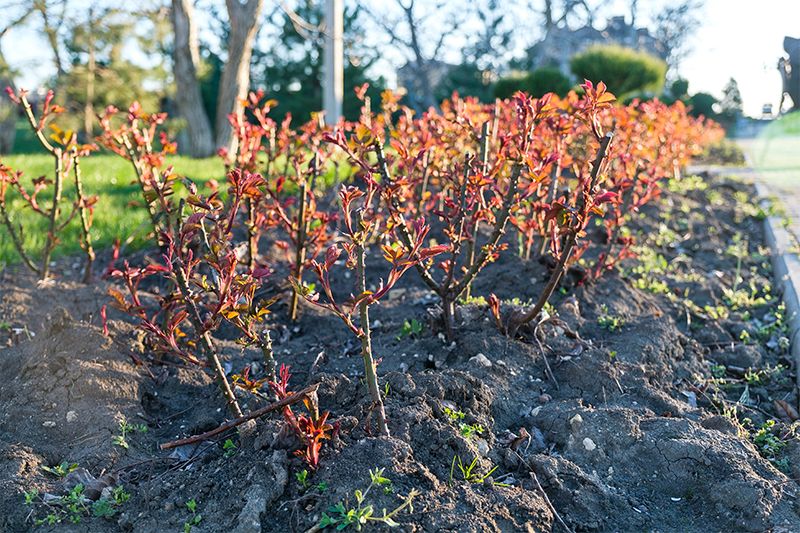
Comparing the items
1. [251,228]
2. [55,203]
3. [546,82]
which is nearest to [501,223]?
[251,228]

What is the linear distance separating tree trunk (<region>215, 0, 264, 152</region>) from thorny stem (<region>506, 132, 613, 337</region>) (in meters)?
8.47

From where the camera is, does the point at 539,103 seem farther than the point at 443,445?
Yes

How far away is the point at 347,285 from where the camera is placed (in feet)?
15.2

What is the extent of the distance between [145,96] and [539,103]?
20383 mm

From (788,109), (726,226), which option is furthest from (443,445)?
(788,109)

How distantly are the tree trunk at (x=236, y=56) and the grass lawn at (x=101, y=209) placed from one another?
2539 mm

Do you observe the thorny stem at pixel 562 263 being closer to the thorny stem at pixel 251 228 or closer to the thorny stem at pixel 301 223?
the thorny stem at pixel 301 223

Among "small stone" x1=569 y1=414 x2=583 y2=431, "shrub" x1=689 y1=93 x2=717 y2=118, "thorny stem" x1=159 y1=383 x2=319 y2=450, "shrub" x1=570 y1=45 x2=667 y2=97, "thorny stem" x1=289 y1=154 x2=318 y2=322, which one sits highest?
"shrub" x1=570 y1=45 x2=667 y2=97

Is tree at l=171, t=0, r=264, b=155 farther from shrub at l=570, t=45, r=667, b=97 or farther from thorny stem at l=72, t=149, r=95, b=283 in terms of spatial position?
shrub at l=570, t=45, r=667, b=97

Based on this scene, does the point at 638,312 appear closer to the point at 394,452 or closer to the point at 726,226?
the point at 394,452

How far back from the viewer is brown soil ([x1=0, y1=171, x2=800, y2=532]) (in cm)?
211

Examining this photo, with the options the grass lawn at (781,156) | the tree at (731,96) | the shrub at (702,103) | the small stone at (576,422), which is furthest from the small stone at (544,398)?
the tree at (731,96)

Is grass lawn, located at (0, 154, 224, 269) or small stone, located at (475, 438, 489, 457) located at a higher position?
grass lawn, located at (0, 154, 224, 269)

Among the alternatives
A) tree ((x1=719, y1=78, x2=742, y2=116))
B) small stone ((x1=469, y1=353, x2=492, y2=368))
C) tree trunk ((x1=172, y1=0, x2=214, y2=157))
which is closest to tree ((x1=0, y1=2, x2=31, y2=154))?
tree trunk ((x1=172, y1=0, x2=214, y2=157))
